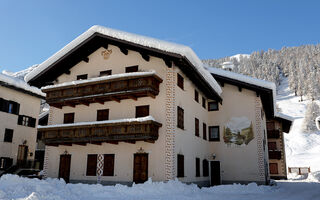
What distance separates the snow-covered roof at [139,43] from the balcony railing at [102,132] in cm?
477

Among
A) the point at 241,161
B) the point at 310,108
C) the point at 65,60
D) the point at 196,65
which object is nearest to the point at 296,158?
the point at 310,108

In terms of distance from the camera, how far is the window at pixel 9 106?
2703 cm

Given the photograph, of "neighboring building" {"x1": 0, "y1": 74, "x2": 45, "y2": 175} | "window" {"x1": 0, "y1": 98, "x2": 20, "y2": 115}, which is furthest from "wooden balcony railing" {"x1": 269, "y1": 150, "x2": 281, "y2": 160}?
"window" {"x1": 0, "y1": 98, "x2": 20, "y2": 115}

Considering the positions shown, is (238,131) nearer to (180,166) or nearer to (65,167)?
(180,166)

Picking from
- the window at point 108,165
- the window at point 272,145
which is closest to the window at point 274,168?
the window at point 272,145

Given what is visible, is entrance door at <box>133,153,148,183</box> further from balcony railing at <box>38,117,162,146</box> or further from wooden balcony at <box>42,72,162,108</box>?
wooden balcony at <box>42,72,162,108</box>

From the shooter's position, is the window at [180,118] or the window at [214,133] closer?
the window at [180,118]

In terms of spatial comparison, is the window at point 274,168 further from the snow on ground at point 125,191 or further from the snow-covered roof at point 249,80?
the snow on ground at point 125,191

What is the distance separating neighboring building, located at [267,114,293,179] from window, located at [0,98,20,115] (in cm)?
3033

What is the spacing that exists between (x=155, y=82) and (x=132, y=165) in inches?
227

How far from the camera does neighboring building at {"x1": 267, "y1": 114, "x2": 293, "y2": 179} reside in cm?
3728

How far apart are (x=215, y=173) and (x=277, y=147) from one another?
16427mm

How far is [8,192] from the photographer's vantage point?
13766 millimetres

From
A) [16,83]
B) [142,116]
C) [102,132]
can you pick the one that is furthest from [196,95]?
[16,83]
